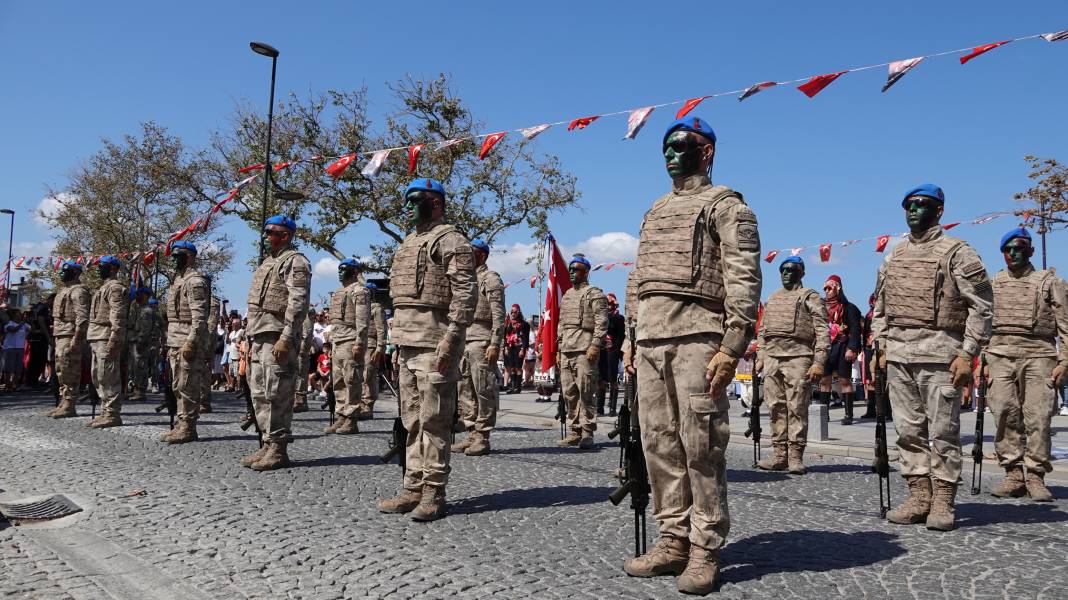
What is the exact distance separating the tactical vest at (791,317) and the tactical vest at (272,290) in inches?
198

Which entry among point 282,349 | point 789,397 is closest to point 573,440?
point 789,397

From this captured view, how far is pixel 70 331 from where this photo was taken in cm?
1277

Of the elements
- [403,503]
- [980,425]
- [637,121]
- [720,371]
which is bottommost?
[403,503]

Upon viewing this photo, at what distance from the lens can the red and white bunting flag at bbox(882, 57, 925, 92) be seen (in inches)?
371

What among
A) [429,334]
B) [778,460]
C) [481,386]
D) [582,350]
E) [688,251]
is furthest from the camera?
[582,350]

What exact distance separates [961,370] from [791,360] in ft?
9.67

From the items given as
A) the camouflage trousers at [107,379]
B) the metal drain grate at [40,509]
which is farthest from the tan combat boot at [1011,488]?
the camouflage trousers at [107,379]

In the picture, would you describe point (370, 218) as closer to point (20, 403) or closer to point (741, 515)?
point (20, 403)

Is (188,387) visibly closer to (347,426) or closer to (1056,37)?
(347,426)

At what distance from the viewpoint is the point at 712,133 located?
4.68 meters

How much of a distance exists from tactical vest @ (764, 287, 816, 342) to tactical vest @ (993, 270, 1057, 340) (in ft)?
5.80

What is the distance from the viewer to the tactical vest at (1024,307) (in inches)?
294

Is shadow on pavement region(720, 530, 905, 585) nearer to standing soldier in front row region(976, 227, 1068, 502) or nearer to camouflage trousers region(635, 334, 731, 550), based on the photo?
camouflage trousers region(635, 334, 731, 550)

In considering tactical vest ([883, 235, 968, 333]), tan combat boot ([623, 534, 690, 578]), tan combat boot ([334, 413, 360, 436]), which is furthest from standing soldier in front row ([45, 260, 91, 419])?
tactical vest ([883, 235, 968, 333])
